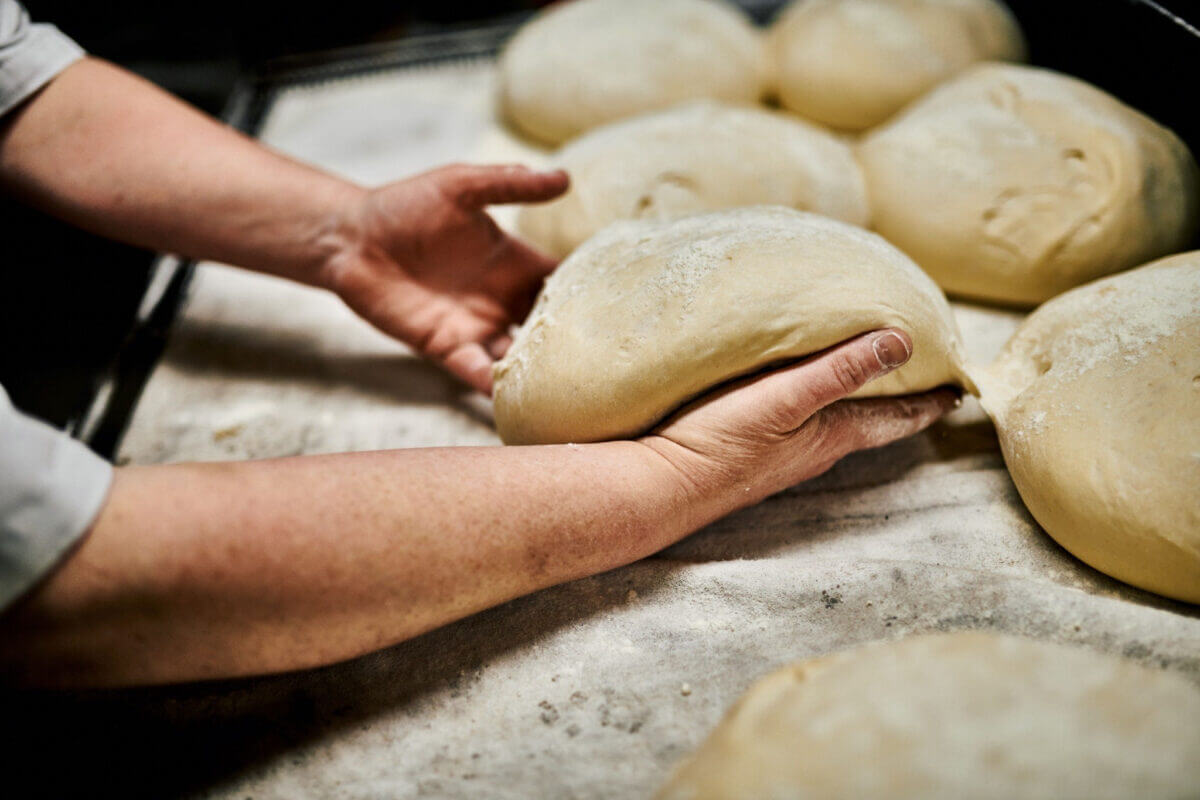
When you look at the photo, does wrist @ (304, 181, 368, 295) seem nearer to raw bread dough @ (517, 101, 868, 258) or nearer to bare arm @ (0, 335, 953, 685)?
raw bread dough @ (517, 101, 868, 258)

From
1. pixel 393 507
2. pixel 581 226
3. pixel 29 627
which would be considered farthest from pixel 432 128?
pixel 29 627

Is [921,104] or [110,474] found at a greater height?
[921,104]

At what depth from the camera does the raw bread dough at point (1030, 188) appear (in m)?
1.25

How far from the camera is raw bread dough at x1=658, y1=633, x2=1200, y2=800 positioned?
598 mm

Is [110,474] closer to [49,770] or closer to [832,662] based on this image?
[49,770]

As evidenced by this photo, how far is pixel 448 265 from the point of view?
1.47 meters

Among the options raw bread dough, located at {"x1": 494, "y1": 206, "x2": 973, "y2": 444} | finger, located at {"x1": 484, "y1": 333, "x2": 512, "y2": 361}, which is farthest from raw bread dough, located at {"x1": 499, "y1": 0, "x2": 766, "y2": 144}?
raw bread dough, located at {"x1": 494, "y1": 206, "x2": 973, "y2": 444}

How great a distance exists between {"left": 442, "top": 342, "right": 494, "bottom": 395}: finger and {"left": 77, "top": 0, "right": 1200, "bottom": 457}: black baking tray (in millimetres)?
687

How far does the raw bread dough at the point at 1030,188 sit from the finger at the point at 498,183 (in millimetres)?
653

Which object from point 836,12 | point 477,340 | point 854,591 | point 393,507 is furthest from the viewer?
point 836,12

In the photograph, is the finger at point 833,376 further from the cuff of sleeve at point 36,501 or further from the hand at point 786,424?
the cuff of sleeve at point 36,501

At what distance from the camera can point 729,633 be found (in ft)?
3.08

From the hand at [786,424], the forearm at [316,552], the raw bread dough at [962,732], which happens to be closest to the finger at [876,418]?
the hand at [786,424]

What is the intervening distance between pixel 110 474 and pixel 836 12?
1.80 m
